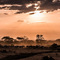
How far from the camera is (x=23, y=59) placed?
80.3m

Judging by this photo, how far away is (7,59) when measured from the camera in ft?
263

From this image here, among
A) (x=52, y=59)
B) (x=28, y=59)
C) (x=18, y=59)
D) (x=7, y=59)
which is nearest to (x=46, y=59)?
(x=52, y=59)

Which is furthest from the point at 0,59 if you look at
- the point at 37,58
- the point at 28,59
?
the point at 37,58

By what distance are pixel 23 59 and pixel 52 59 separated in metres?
15.9

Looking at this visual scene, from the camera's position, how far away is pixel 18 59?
80.1 m

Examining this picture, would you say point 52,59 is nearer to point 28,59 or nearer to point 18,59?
point 28,59

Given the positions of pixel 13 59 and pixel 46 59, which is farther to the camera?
pixel 13 59

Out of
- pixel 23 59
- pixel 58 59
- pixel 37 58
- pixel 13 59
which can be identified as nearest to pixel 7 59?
pixel 13 59

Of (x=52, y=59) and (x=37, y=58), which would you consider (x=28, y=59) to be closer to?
(x=37, y=58)

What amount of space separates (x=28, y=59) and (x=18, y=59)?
546cm

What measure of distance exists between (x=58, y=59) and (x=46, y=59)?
20.0ft

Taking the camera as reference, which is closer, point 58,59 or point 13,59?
point 58,59

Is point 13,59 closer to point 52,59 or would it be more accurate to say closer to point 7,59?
point 7,59

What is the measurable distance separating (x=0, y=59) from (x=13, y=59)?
6957 millimetres
